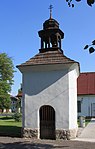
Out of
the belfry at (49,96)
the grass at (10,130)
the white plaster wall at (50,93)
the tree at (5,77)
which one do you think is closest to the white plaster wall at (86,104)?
the grass at (10,130)

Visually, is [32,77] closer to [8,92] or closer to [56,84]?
[56,84]

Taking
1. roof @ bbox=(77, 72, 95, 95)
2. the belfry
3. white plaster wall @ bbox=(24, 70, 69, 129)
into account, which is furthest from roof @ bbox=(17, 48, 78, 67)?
roof @ bbox=(77, 72, 95, 95)

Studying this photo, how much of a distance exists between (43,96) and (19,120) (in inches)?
602

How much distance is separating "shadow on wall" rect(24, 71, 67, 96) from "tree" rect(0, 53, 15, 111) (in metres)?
29.5

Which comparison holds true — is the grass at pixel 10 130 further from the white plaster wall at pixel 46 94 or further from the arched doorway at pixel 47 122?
the white plaster wall at pixel 46 94

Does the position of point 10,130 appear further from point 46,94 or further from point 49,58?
point 49,58

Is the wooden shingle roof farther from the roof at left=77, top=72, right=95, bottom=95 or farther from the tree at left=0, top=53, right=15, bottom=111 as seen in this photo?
the tree at left=0, top=53, right=15, bottom=111

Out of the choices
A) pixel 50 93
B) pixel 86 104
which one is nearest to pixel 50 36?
pixel 50 93

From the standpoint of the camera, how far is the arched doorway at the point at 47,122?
15672mm

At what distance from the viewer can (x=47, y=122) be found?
626 inches

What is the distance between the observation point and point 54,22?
17.4 meters

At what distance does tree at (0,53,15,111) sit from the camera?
45375 mm

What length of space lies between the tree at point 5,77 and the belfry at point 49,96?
29521 millimetres

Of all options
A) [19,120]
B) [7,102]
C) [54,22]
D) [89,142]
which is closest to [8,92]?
[7,102]
